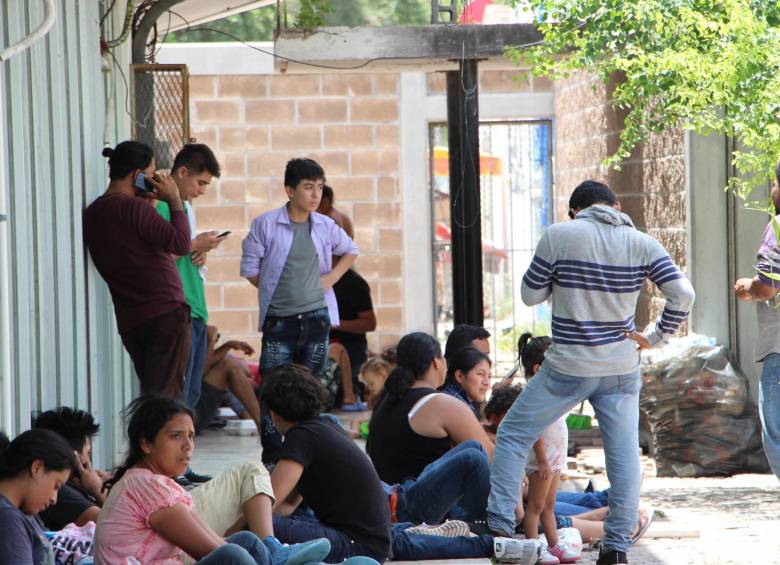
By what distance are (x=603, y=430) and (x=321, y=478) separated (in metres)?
1.37

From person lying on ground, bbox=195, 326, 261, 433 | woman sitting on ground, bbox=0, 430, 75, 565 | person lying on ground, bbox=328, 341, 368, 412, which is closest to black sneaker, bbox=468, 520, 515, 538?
woman sitting on ground, bbox=0, 430, 75, 565

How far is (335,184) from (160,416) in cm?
891

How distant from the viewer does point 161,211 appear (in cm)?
732

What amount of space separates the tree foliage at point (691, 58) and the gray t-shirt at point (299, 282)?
188 cm

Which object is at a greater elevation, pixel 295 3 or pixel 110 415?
pixel 295 3

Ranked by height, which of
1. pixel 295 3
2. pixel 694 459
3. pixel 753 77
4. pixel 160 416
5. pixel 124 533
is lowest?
pixel 694 459

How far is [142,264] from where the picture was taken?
655 cm

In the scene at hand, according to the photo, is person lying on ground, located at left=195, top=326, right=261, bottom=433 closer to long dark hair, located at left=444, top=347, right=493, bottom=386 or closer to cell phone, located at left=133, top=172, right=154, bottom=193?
cell phone, located at left=133, top=172, right=154, bottom=193

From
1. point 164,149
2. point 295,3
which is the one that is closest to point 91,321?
point 164,149

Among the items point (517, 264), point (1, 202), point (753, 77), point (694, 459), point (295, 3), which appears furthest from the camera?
point (517, 264)

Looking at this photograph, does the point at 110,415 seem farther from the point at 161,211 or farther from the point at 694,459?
the point at 694,459

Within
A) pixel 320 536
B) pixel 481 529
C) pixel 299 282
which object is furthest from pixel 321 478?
pixel 299 282

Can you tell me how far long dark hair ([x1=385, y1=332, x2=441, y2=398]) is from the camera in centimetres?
589

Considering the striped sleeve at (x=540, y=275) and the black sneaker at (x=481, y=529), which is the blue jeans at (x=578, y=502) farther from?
the striped sleeve at (x=540, y=275)
